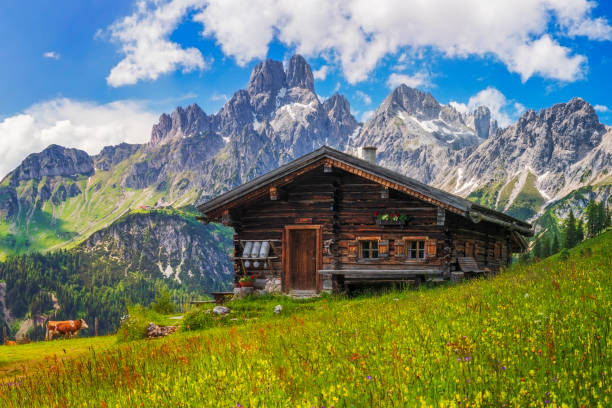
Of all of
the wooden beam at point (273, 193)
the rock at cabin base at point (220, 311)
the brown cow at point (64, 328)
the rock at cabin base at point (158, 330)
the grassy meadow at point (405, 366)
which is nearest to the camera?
the grassy meadow at point (405, 366)

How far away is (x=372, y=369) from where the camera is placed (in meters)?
4.59

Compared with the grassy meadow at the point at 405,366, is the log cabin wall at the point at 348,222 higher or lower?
higher

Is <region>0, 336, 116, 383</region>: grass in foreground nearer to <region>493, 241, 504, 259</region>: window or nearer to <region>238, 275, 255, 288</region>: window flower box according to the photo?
<region>238, 275, 255, 288</region>: window flower box

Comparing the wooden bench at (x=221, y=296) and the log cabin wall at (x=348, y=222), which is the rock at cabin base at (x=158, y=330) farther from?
the log cabin wall at (x=348, y=222)

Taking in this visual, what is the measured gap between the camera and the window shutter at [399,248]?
20.0 metres

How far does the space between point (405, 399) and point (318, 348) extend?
265 cm

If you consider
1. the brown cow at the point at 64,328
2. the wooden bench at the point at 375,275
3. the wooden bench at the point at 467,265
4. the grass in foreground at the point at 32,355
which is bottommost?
the brown cow at the point at 64,328

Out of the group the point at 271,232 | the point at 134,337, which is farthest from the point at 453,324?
the point at 271,232

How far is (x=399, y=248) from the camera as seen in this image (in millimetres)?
20000

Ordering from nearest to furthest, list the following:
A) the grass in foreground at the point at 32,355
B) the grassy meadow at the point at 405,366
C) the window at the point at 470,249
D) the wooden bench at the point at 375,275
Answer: the grassy meadow at the point at 405,366 < the grass in foreground at the point at 32,355 < the wooden bench at the point at 375,275 < the window at the point at 470,249

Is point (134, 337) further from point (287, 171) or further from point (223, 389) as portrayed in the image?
point (223, 389)

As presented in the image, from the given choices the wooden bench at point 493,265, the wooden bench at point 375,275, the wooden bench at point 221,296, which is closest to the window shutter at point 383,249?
the wooden bench at point 375,275

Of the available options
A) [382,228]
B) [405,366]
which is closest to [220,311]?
[382,228]

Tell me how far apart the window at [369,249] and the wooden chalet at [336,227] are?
0.05 metres
